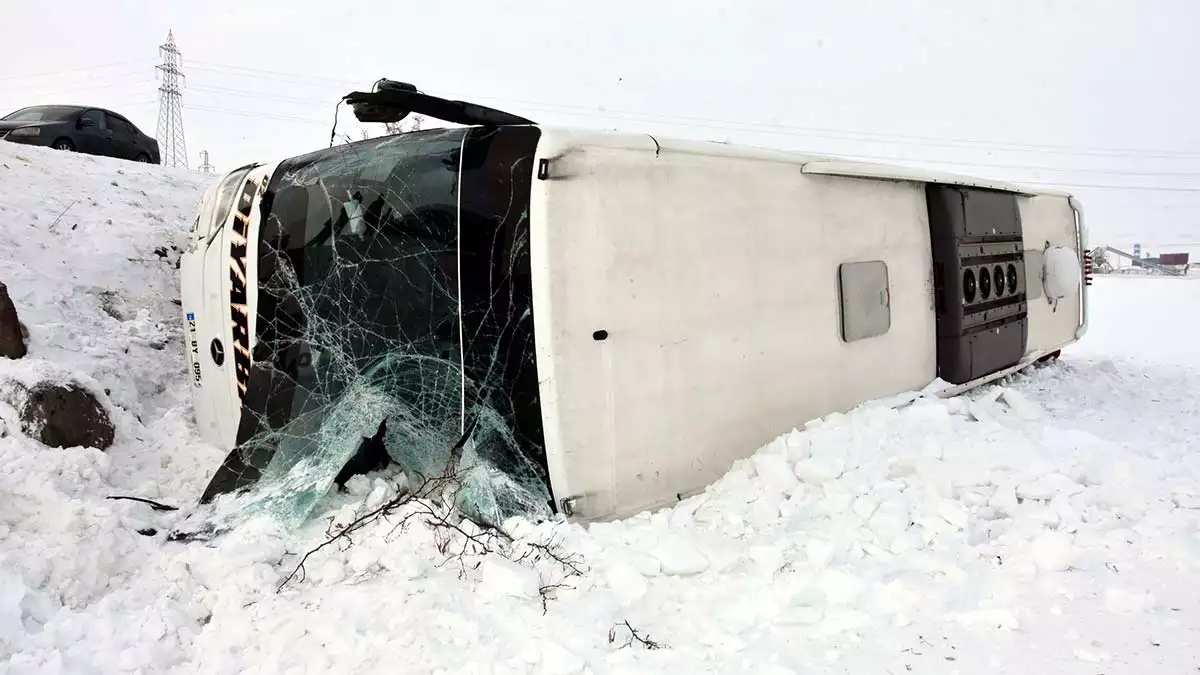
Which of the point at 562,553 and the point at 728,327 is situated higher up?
the point at 728,327

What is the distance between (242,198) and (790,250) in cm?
333

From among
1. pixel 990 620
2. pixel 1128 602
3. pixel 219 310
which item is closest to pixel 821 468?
pixel 990 620

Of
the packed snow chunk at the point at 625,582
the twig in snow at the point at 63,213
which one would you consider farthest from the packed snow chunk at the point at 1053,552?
the twig in snow at the point at 63,213

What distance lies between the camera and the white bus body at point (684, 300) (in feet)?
11.6

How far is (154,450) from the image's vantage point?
15.8 ft

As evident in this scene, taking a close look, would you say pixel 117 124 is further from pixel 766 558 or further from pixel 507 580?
pixel 766 558

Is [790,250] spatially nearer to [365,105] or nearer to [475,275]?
[475,275]

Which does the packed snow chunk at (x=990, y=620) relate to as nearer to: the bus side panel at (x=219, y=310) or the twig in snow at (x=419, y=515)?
the twig in snow at (x=419, y=515)

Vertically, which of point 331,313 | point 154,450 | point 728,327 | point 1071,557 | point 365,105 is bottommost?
point 1071,557

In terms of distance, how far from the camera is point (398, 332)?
380 cm

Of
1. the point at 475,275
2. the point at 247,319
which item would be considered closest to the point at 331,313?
the point at 247,319

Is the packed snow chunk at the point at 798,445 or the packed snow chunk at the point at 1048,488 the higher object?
the packed snow chunk at the point at 798,445

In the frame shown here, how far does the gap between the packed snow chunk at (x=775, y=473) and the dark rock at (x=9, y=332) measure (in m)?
4.95

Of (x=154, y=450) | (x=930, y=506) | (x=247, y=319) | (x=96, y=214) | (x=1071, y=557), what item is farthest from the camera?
(x=96, y=214)
